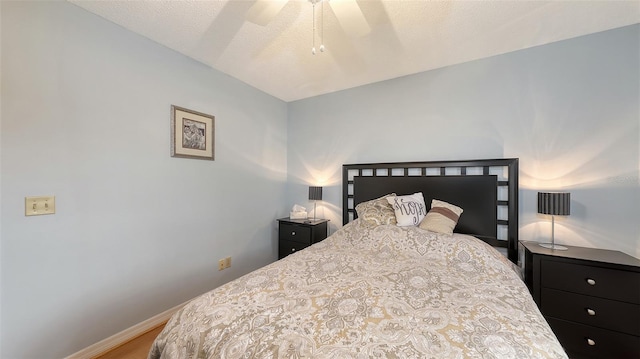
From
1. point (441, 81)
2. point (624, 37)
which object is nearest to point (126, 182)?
point (441, 81)

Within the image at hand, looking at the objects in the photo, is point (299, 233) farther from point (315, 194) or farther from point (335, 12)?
point (335, 12)

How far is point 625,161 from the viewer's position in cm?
181

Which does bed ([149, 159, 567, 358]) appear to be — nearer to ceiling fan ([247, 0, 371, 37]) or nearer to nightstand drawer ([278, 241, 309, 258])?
nightstand drawer ([278, 241, 309, 258])

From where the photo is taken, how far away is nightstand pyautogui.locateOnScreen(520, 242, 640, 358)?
1.49 metres

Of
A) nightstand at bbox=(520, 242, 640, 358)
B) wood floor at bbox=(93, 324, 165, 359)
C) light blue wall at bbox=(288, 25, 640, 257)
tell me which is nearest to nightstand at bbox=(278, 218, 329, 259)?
light blue wall at bbox=(288, 25, 640, 257)

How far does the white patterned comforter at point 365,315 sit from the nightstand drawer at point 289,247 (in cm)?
125

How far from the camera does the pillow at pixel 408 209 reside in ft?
7.15

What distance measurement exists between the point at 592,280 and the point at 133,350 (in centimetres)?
337

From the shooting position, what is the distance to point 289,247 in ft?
9.67

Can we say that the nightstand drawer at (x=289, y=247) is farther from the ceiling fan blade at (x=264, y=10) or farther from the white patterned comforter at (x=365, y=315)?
the ceiling fan blade at (x=264, y=10)

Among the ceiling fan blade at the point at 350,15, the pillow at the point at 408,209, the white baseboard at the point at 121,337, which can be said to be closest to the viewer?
the ceiling fan blade at the point at 350,15

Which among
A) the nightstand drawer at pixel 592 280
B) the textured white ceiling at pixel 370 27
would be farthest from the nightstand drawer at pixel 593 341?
the textured white ceiling at pixel 370 27

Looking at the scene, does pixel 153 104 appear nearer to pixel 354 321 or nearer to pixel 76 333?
pixel 76 333

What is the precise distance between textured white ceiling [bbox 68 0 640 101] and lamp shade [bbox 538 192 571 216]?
4.35 ft
